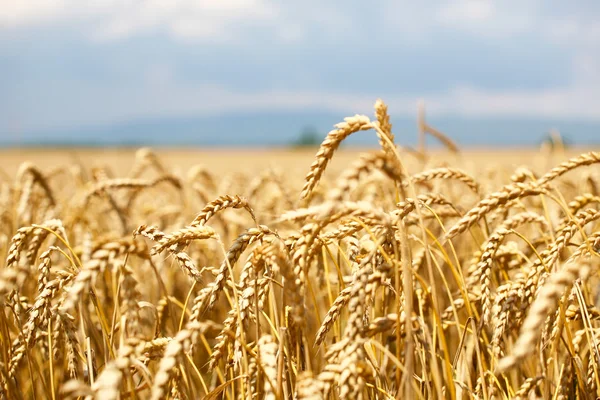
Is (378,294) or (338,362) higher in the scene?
(338,362)

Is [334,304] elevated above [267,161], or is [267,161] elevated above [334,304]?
[334,304]

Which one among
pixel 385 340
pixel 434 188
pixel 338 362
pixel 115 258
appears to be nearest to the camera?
pixel 115 258

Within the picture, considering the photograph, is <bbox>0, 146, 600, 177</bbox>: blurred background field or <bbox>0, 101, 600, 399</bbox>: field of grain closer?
<bbox>0, 101, 600, 399</bbox>: field of grain

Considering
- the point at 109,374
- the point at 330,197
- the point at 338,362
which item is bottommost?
the point at 338,362

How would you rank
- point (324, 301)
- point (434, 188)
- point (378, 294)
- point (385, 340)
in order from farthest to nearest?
point (434, 188) → point (324, 301) → point (378, 294) → point (385, 340)

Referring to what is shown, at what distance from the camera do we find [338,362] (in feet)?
4.47

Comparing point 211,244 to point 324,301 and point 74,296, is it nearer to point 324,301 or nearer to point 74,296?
point 324,301

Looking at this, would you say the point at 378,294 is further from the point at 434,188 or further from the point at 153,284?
the point at 153,284

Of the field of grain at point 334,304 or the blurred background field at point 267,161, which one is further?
the blurred background field at point 267,161

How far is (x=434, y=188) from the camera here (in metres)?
3.77

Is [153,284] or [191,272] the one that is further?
[153,284]

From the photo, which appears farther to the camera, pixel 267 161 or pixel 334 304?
pixel 267 161

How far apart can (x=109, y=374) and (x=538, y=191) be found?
3.69 feet

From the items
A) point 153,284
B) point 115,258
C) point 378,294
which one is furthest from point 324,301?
point 115,258
